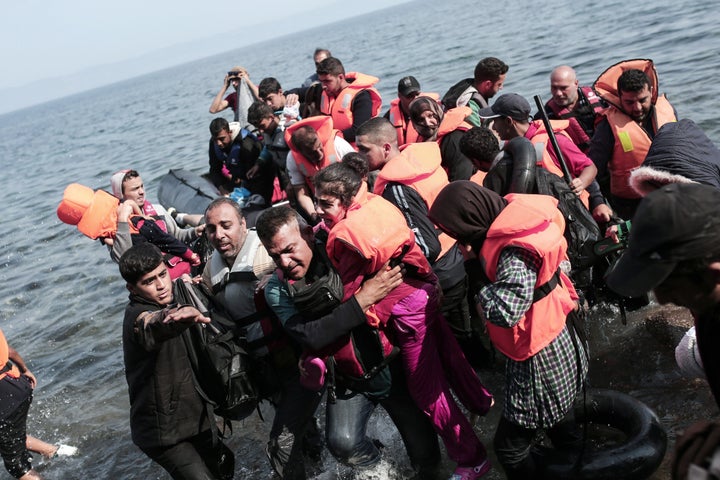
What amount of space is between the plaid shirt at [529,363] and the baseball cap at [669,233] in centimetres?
91

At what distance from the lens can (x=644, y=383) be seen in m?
4.46

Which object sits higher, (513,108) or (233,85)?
(233,85)

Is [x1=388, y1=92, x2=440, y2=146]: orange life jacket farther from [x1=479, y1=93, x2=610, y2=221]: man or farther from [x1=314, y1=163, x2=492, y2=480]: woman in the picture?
[x1=314, y1=163, x2=492, y2=480]: woman

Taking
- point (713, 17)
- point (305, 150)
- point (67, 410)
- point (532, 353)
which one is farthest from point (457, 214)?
point (713, 17)

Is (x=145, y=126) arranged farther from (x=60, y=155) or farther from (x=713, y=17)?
(x=713, y=17)

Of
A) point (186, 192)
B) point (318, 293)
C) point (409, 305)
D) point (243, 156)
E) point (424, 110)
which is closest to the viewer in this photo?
point (318, 293)

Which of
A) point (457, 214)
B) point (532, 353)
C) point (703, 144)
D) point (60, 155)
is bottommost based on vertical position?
point (60, 155)

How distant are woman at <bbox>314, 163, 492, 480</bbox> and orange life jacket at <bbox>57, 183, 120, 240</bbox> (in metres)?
2.35

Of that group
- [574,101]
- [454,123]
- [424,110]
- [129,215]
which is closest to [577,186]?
[454,123]

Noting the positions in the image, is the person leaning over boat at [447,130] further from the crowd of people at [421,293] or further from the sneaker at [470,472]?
the sneaker at [470,472]

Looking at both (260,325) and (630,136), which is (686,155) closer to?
(630,136)

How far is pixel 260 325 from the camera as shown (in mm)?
3770

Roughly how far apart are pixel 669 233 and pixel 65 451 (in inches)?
238

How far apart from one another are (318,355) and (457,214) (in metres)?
1.02
